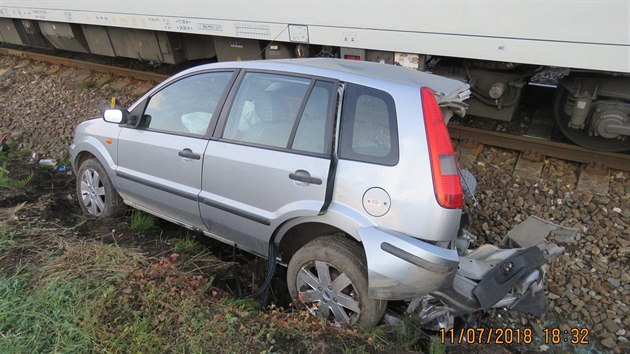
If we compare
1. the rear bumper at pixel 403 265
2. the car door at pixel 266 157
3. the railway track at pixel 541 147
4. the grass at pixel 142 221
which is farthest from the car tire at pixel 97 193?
the railway track at pixel 541 147

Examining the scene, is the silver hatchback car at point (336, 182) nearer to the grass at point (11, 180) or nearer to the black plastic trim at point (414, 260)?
the black plastic trim at point (414, 260)

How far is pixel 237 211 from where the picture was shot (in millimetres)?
3219

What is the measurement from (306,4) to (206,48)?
2994mm

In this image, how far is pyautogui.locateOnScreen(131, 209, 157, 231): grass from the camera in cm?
419

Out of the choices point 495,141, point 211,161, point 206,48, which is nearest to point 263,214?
point 211,161

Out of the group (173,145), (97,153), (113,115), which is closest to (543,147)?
(173,145)

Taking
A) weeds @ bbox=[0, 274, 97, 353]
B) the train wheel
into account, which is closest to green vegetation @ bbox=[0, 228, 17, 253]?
weeds @ bbox=[0, 274, 97, 353]

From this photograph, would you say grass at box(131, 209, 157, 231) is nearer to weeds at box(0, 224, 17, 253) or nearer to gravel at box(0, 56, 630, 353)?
weeds at box(0, 224, 17, 253)

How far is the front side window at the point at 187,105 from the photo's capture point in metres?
3.43

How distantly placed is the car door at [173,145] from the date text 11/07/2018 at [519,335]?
215cm

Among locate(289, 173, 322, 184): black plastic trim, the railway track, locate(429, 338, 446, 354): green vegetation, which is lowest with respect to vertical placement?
the railway track

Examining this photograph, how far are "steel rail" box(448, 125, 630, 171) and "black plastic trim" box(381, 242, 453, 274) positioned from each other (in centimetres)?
270

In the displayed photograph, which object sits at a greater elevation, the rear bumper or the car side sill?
the rear bumper

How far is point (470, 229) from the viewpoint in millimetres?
4199
